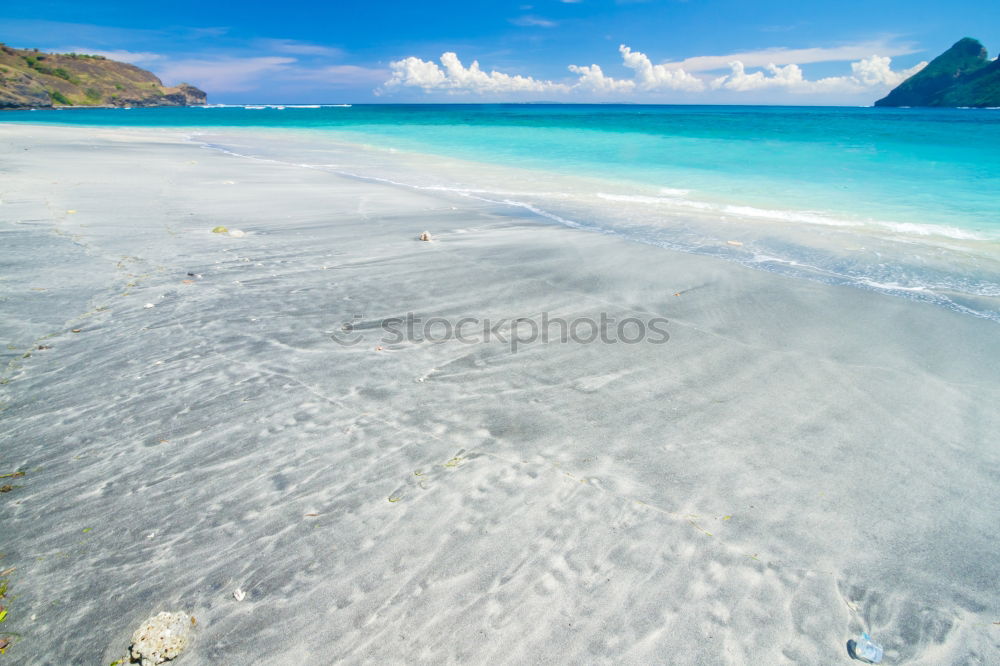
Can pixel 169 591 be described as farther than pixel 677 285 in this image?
No

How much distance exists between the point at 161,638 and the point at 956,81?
593ft

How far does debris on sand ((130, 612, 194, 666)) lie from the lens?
6.59 ft

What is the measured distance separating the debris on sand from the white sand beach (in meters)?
0.06

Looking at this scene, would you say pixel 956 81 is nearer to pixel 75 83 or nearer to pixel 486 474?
pixel 486 474

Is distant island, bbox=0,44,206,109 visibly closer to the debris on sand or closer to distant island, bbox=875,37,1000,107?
the debris on sand

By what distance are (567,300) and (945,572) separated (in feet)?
12.8

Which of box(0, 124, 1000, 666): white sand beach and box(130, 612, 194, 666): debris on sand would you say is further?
box(0, 124, 1000, 666): white sand beach

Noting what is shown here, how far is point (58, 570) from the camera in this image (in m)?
2.39

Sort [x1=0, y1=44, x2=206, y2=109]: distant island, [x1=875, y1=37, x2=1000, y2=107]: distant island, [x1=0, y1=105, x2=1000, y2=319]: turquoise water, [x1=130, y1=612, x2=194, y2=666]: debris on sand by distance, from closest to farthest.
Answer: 1. [x1=130, y1=612, x2=194, y2=666]: debris on sand
2. [x1=0, y1=105, x2=1000, y2=319]: turquoise water
3. [x1=0, y1=44, x2=206, y2=109]: distant island
4. [x1=875, y1=37, x2=1000, y2=107]: distant island

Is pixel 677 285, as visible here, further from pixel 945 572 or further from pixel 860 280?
pixel 945 572

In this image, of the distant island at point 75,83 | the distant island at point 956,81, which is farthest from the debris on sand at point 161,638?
the distant island at point 956,81

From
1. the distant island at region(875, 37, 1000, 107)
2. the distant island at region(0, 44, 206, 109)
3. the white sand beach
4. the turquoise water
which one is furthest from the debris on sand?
the distant island at region(875, 37, 1000, 107)

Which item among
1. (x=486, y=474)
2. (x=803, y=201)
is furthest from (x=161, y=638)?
(x=803, y=201)

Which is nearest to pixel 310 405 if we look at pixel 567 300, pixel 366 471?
pixel 366 471
